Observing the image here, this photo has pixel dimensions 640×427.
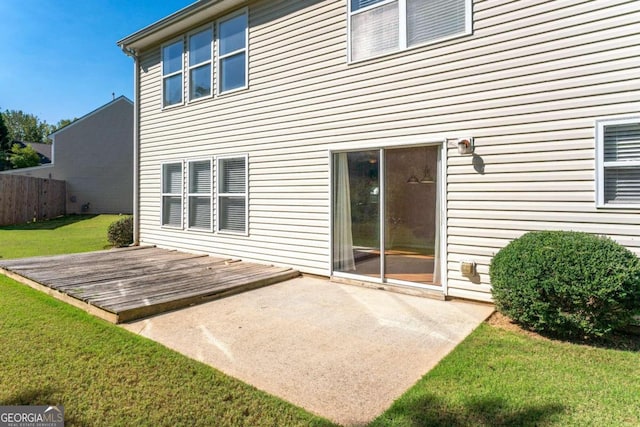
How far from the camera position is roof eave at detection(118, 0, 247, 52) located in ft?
23.9

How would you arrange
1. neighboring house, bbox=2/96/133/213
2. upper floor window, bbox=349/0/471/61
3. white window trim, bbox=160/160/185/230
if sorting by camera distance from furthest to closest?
neighboring house, bbox=2/96/133/213 < white window trim, bbox=160/160/185/230 < upper floor window, bbox=349/0/471/61

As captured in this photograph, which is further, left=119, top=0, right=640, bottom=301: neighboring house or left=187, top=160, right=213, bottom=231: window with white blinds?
left=187, top=160, right=213, bottom=231: window with white blinds

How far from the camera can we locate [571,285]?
3258 millimetres

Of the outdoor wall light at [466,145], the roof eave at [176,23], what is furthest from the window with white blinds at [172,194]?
the outdoor wall light at [466,145]

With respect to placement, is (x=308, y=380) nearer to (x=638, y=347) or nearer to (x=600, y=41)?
(x=638, y=347)

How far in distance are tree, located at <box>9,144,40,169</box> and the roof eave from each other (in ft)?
83.7

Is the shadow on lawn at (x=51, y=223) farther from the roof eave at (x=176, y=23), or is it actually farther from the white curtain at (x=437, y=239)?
the white curtain at (x=437, y=239)

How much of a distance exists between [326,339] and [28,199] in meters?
19.0

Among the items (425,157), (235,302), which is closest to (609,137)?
(425,157)

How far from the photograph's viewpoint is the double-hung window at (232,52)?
289 inches

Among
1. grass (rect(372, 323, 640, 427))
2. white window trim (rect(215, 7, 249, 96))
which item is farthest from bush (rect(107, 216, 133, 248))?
grass (rect(372, 323, 640, 427))

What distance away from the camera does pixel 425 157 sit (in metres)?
5.22

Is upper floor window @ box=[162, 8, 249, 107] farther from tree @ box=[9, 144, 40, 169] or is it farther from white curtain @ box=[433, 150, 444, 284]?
tree @ box=[9, 144, 40, 169]

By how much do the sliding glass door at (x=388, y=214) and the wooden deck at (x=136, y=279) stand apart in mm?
1399
